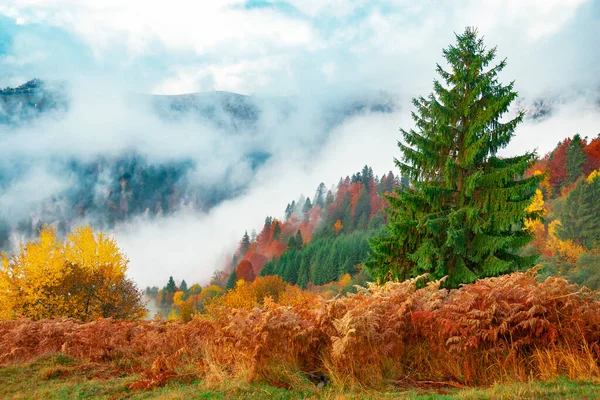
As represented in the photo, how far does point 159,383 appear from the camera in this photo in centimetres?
647

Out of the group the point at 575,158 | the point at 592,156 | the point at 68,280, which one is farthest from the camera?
the point at 592,156

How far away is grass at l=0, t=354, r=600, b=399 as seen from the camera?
15.5 feet

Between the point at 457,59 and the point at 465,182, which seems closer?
the point at 465,182

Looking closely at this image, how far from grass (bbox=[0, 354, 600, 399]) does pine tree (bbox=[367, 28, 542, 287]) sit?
875cm

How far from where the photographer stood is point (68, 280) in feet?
79.2

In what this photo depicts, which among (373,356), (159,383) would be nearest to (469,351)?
(373,356)

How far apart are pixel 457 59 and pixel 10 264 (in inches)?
1007

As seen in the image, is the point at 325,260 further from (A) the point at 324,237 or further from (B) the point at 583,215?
(B) the point at 583,215

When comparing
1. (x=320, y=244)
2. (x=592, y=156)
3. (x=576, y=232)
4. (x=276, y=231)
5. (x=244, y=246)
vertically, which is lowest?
(x=576, y=232)

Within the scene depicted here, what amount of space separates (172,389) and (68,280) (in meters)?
21.6

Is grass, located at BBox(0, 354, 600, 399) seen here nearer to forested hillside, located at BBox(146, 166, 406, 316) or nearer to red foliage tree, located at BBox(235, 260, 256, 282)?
forested hillside, located at BBox(146, 166, 406, 316)

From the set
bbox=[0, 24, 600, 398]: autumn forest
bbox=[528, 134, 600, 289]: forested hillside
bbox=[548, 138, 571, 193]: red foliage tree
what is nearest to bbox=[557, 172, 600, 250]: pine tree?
bbox=[528, 134, 600, 289]: forested hillside

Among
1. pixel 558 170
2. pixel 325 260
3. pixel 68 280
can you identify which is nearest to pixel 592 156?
pixel 558 170

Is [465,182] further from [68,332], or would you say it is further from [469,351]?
[68,332]
